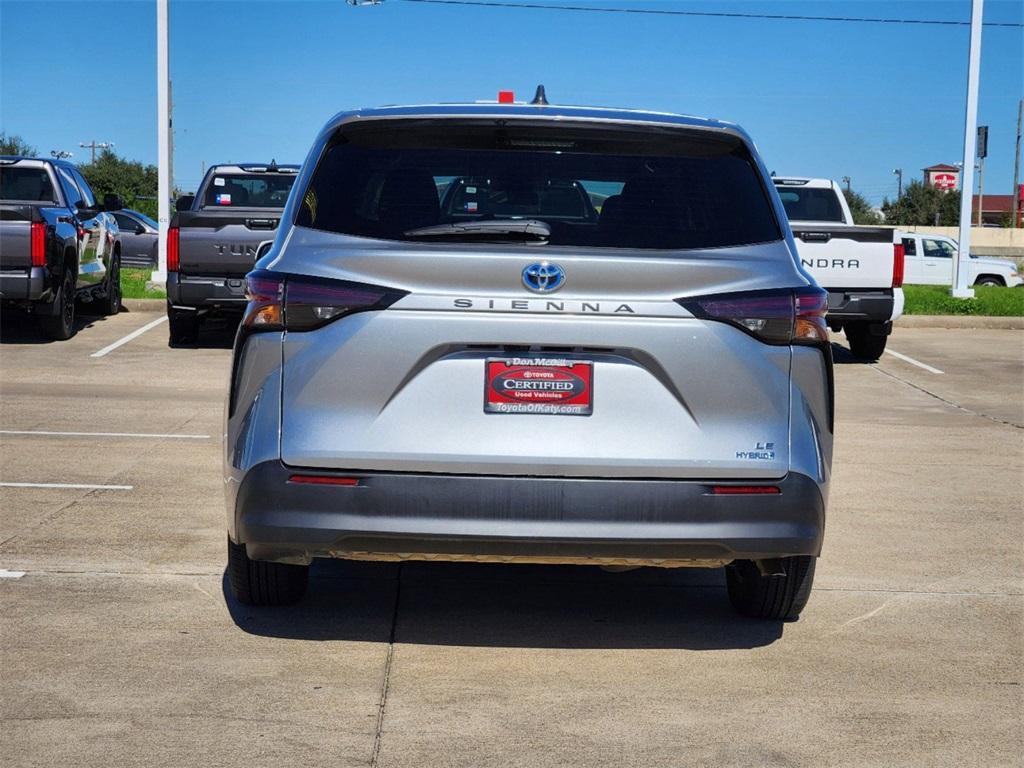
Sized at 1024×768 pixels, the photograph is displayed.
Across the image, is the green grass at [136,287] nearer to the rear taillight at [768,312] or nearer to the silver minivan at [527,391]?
the silver minivan at [527,391]

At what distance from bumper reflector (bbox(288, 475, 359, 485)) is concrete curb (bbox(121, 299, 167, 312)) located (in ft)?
50.3

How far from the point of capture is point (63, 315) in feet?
50.7

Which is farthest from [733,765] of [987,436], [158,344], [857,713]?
[158,344]

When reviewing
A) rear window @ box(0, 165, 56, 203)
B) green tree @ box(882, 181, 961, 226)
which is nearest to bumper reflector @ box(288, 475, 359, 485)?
rear window @ box(0, 165, 56, 203)

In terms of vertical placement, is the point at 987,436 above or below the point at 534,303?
below

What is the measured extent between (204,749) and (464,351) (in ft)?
4.57

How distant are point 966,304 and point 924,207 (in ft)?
251

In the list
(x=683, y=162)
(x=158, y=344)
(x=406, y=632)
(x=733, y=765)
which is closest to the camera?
(x=733, y=765)

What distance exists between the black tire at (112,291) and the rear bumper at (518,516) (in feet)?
46.3

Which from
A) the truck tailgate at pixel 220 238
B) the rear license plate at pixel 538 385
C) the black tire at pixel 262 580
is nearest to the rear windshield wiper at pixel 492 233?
the rear license plate at pixel 538 385

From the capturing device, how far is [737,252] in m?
4.62

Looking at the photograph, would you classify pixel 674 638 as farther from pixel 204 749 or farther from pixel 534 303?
pixel 204 749

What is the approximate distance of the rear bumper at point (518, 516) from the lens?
444 cm

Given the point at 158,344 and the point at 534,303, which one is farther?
the point at 158,344
